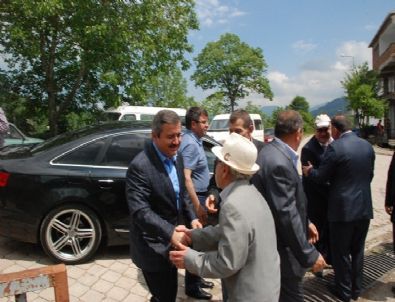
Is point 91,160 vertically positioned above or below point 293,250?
above

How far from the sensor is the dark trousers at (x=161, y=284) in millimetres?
2744

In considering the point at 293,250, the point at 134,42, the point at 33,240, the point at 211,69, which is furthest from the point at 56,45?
the point at 211,69

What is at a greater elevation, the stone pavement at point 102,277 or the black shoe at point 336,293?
the stone pavement at point 102,277

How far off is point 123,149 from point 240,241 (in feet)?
10.8

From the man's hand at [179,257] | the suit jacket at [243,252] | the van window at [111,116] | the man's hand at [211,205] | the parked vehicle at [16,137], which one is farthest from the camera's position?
the van window at [111,116]

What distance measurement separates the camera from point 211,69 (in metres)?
59.4

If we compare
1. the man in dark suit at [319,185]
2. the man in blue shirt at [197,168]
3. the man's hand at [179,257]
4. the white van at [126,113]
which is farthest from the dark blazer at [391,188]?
the white van at [126,113]

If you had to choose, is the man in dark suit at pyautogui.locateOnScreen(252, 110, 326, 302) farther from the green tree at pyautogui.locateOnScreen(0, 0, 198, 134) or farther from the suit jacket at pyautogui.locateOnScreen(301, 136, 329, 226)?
the green tree at pyautogui.locateOnScreen(0, 0, 198, 134)

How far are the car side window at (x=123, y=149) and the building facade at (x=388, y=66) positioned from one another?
2568 centimetres

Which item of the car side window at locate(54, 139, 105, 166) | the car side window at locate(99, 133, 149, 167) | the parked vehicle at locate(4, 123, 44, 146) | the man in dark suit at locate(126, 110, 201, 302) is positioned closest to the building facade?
the parked vehicle at locate(4, 123, 44, 146)

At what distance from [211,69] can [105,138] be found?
5590 centimetres

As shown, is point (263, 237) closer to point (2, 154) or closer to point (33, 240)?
point (33, 240)

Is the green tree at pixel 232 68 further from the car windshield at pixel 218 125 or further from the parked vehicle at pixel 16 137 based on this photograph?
the parked vehicle at pixel 16 137

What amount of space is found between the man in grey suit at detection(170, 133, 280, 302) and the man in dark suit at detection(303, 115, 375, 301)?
1986 mm
